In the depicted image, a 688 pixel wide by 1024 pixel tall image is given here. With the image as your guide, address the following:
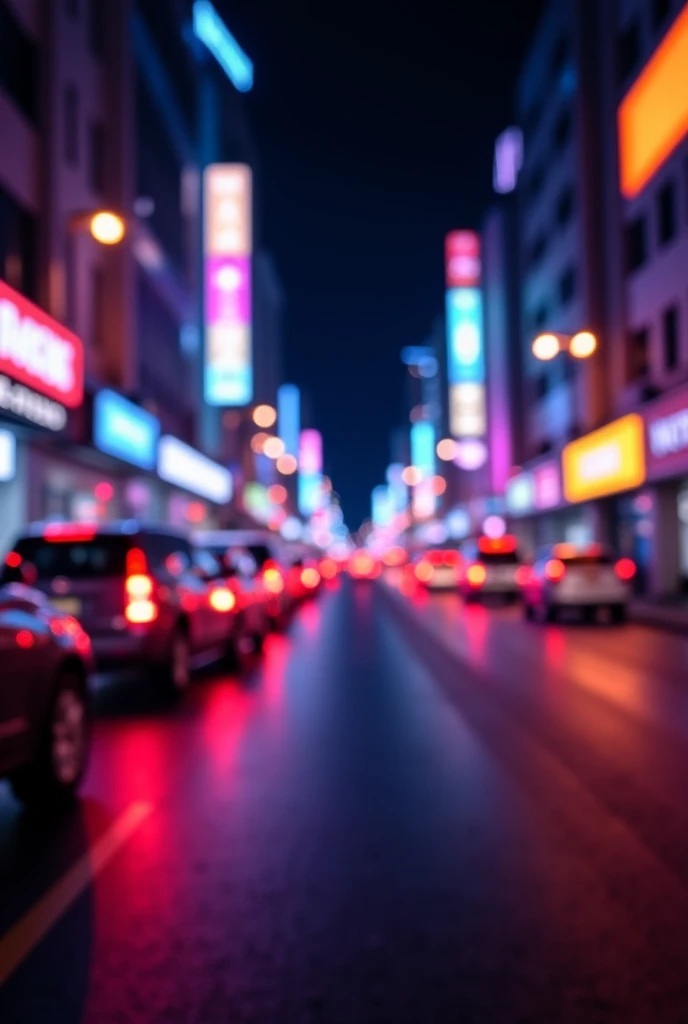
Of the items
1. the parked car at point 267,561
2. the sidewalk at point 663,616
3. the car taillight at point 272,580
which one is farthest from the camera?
the car taillight at point 272,580

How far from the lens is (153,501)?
115 ft

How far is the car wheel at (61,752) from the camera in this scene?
659cm

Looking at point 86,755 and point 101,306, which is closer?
point 86,755

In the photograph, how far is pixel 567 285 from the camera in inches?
1775

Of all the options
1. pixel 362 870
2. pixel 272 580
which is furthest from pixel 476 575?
pixel 362 870

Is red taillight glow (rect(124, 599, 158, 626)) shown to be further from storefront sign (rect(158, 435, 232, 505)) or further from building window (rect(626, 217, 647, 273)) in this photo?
building window (rect(626, 217, 647, 273))

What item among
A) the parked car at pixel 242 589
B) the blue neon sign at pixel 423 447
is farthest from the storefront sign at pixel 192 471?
the blue neon sign at pixel 423 447

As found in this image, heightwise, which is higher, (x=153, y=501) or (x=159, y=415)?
(x=159, y=415)

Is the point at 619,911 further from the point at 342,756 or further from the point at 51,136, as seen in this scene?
the point at 51,136

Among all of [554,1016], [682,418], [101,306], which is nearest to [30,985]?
[554,1016]

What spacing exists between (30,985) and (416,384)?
153 metres

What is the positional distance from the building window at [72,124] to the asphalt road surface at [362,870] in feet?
58.6

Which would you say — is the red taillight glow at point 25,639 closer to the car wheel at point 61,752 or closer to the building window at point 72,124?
the car wheel at point 61,752

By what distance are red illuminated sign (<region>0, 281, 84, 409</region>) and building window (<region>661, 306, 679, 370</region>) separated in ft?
56.0
